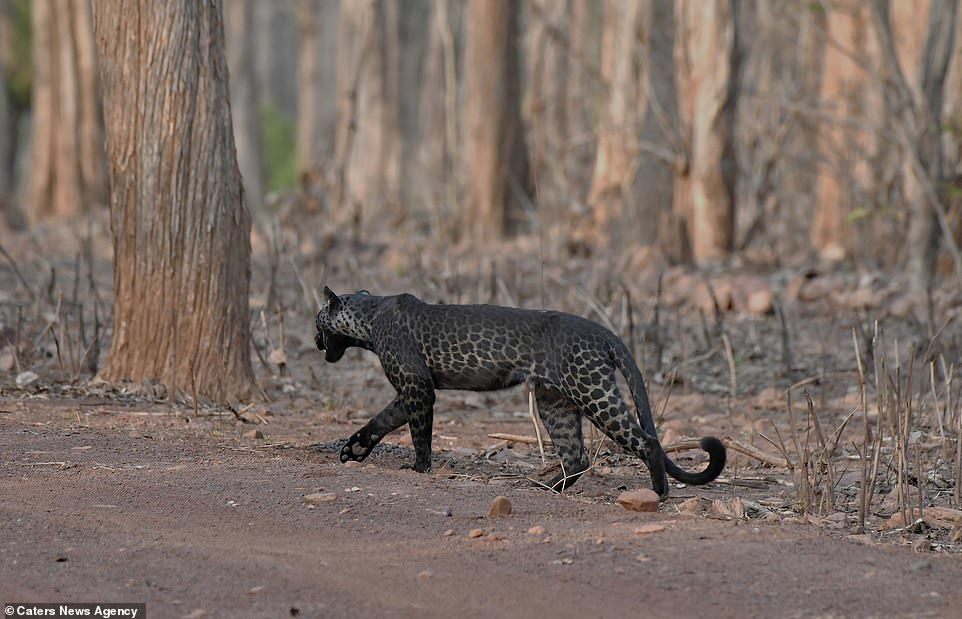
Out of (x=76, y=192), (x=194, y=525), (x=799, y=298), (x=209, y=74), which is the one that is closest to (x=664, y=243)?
(x=799, y=298)

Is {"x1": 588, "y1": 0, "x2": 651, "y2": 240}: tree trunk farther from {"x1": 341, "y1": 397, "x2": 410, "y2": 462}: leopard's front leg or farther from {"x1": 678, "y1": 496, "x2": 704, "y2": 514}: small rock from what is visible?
{"x1": 678, "y1": 496, "x2": 704, "y2": 514}: small rock

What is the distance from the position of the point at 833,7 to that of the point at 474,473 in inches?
434

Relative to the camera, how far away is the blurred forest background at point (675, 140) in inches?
505

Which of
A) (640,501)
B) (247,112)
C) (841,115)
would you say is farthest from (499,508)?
(247,112)

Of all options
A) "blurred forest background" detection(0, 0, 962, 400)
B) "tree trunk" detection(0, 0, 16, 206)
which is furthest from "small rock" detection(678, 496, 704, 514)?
"tree trunk" detection(0, 0, 16, 206)

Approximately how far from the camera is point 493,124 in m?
17.3

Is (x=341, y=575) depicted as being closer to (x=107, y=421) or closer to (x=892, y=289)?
(x=107, y=421)

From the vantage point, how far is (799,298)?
41.0 feet

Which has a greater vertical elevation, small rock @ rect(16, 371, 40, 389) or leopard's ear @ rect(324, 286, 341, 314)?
leopard's ear @ rect(324, 286, 341, 314)

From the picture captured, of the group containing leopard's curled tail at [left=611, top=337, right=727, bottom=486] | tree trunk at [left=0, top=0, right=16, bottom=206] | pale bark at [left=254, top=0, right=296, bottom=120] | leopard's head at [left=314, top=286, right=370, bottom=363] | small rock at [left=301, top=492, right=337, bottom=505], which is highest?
pale bark at [left=254, top=0, right=296, bottom=120]

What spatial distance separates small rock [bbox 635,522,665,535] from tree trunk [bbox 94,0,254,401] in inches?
127

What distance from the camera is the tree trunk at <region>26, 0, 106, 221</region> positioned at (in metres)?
23.4

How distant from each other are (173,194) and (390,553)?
3.30m

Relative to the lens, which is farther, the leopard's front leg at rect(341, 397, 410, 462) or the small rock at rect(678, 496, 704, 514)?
the leopard's front leg at rect(341, 397, 410, 462)
